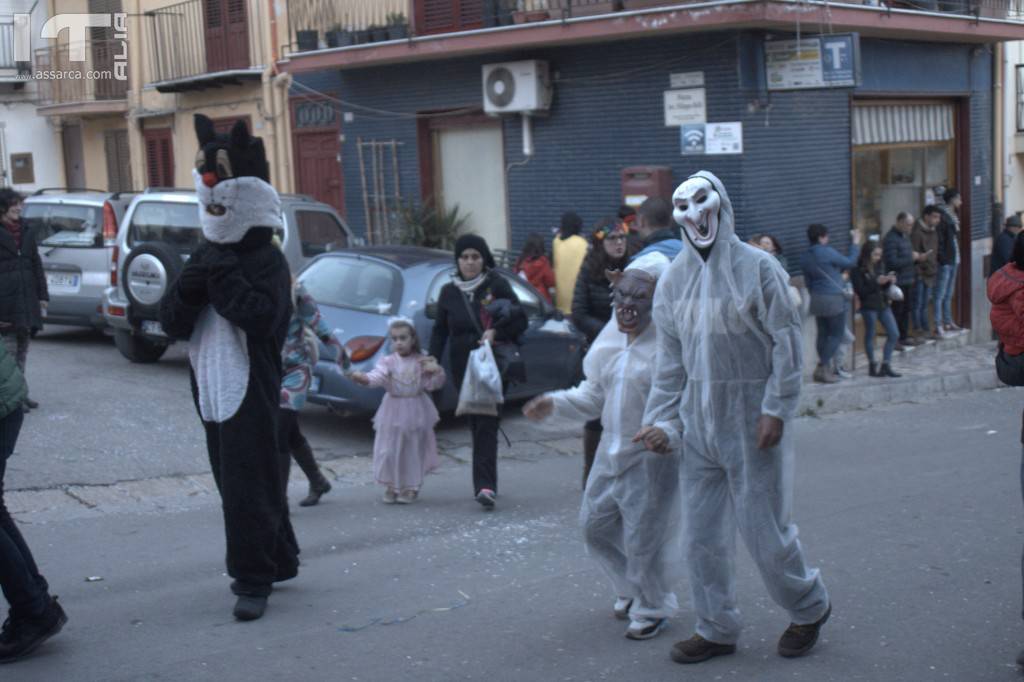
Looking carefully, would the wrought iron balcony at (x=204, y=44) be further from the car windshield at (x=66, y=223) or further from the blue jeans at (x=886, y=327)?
the blue jeans at (x=886, y=327)

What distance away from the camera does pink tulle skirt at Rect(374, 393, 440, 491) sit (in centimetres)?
802

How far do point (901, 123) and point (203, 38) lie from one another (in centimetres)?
1079

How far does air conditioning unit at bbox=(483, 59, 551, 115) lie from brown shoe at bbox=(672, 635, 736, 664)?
998 centimetres

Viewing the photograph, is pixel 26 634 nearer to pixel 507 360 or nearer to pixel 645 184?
pixel 507 360

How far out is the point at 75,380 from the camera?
38.3ft

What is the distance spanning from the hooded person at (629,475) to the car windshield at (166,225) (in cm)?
787

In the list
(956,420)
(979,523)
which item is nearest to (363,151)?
(956,420)

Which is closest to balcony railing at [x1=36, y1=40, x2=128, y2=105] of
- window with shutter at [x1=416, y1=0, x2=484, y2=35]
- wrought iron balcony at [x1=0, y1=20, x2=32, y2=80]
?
wrought iron balcony at [x1=0, y1=20, x2=32, y2=80]

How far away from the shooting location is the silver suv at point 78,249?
13203 mm

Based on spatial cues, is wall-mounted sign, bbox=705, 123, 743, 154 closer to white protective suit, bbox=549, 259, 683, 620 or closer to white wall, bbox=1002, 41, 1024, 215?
white wall, bbox=1002, 41, 1024, 215

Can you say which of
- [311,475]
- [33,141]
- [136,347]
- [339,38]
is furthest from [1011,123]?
[33,141]

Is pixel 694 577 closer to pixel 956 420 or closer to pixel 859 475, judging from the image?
pixel 859 475

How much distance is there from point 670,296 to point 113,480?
494 cm

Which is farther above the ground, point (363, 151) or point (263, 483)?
point (363, 151)
